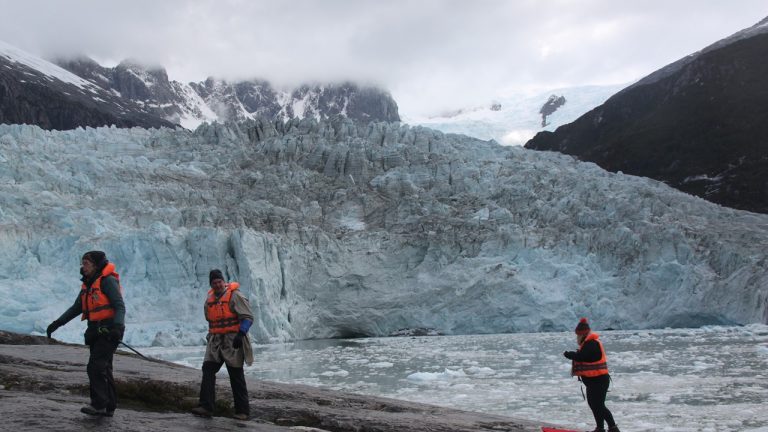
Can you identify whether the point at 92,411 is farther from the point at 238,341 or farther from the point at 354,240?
the point at 354,240

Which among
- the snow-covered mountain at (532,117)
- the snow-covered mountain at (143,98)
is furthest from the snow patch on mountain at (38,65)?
the snow-covered mountain at (532,117)

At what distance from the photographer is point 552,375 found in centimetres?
1237

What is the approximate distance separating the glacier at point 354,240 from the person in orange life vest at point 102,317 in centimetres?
1718

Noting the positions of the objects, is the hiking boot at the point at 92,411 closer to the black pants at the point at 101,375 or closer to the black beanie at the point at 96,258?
the black pants at the point at 101,375

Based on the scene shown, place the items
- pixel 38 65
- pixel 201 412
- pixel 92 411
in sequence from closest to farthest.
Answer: pixel 92 411 < pixel 201 412 < pixel 38 65

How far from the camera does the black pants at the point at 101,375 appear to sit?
3.84 m

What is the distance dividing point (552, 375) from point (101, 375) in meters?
9.82

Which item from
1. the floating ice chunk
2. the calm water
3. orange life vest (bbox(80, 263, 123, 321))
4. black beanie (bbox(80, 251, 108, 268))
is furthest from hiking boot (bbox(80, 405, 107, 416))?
the floating ice chunk

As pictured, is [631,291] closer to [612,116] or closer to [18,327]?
[18,327]

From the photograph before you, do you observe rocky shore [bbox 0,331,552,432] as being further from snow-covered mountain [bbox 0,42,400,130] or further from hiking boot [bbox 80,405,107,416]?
snow-covered mountain [bbox 0,42,400,130]

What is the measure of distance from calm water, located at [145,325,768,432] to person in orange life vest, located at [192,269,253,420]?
13.5ft

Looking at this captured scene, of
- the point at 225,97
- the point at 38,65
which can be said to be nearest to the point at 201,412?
the point at 38,65

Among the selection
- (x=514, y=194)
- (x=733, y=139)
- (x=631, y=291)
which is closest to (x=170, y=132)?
(x=514, y=194)

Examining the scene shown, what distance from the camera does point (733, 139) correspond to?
5322 cm
